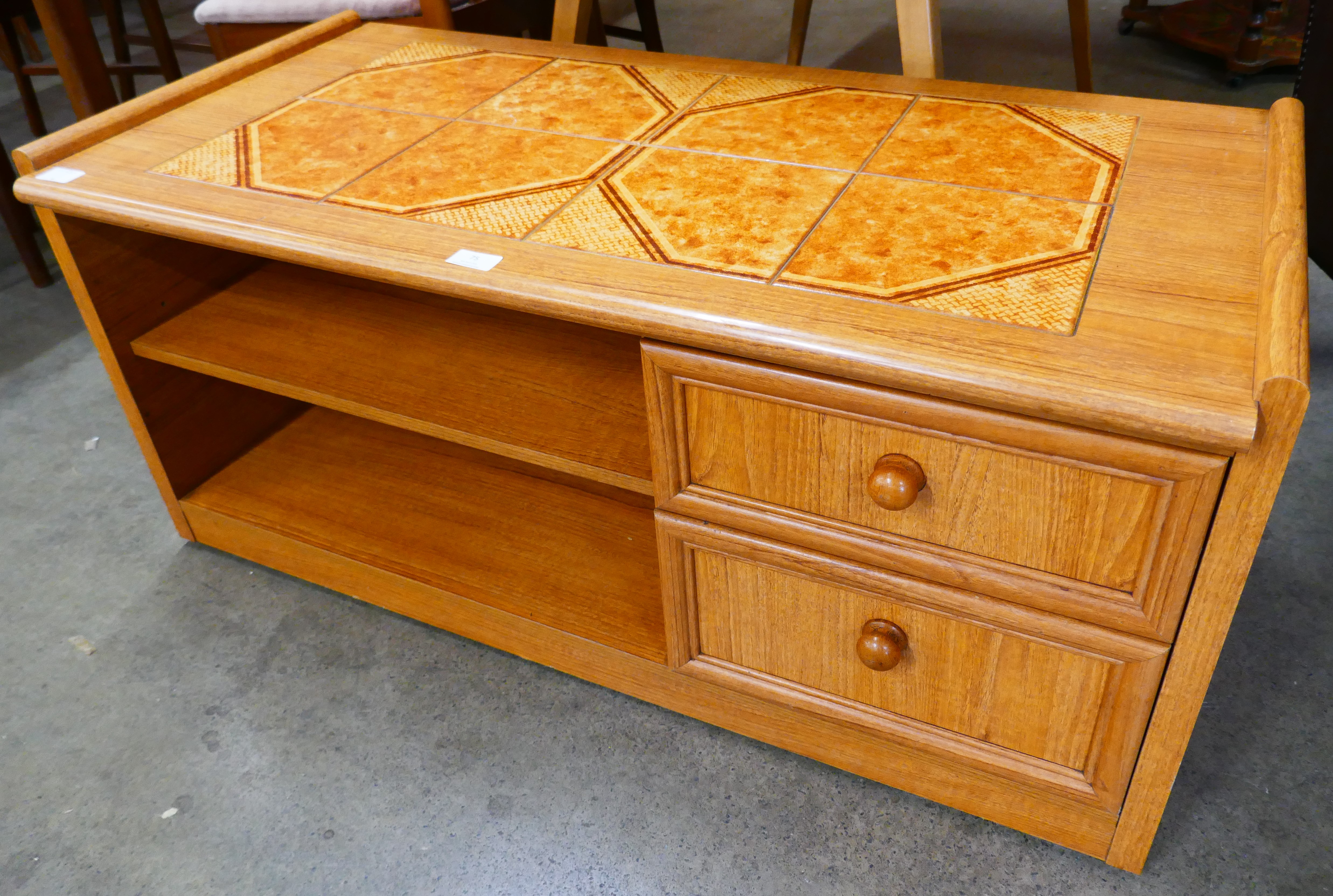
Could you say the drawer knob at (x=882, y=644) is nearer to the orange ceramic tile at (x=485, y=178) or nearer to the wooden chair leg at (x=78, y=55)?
the orange ceramic tile at (x=485, y=178)

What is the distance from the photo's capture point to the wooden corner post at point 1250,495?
28.8 inches

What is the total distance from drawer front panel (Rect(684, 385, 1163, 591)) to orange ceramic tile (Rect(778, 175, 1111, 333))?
0.12m

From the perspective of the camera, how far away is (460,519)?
146cm

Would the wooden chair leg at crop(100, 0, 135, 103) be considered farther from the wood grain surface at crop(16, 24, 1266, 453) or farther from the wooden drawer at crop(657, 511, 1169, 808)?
the wooden drawer at crop(657, 511, 1169, 808)

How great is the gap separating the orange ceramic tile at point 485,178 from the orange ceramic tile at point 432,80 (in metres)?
0.11

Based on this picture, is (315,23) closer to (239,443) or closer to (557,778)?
(239,443)

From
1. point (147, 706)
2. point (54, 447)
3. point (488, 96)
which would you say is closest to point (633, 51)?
point (488, 96)

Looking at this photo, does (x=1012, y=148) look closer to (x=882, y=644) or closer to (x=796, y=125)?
(x=796, y=125)

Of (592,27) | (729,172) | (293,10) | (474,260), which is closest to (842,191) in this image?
(729,172)

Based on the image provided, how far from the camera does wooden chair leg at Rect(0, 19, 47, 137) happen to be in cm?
240

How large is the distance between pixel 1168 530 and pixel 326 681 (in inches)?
41.9

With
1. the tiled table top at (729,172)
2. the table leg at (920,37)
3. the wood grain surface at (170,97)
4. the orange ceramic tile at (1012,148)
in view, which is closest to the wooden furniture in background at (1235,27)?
the table leg at (920,37)

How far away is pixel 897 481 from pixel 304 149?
2.87ft

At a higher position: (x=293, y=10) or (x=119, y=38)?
(x=293, y=10)
